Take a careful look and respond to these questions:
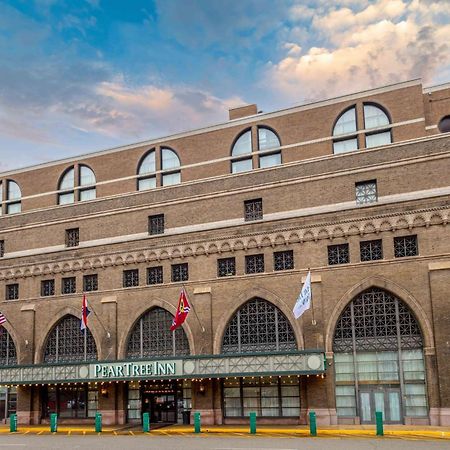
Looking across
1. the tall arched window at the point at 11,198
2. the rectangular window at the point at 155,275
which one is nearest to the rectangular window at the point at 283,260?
the rectangular window at the point at 155,275

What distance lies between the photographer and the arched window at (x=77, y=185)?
46.4 m

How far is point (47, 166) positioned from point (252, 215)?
1771 cm

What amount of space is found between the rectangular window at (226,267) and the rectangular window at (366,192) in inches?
318

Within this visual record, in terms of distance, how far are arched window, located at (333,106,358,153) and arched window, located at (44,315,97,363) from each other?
19737mm

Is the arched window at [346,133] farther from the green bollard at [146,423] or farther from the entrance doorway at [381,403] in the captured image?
the green bollard at [146,423]

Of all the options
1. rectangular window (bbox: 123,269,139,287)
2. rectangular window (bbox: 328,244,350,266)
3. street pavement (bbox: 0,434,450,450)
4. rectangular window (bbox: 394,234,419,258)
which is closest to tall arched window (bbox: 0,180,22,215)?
rectangular window (bbox: 123,269,139,287)

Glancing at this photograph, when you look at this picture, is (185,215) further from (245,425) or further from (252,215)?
(245,425)

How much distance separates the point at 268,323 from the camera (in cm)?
3703

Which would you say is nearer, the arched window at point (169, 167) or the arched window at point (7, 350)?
the arched window at point (169, 167)

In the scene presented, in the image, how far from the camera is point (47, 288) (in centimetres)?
4450

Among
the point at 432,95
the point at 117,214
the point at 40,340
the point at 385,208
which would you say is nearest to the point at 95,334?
the point at 40,340

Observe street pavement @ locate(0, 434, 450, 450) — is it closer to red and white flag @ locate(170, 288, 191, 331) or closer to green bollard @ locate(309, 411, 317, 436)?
green bollard @ locate(309, 411, 317, 436)

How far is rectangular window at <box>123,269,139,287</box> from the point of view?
41.4 m

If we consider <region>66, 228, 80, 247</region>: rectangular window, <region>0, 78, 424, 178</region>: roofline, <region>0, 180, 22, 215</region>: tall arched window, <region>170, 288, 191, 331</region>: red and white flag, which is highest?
<region>0, 78, 424, 178</region>: roofline
